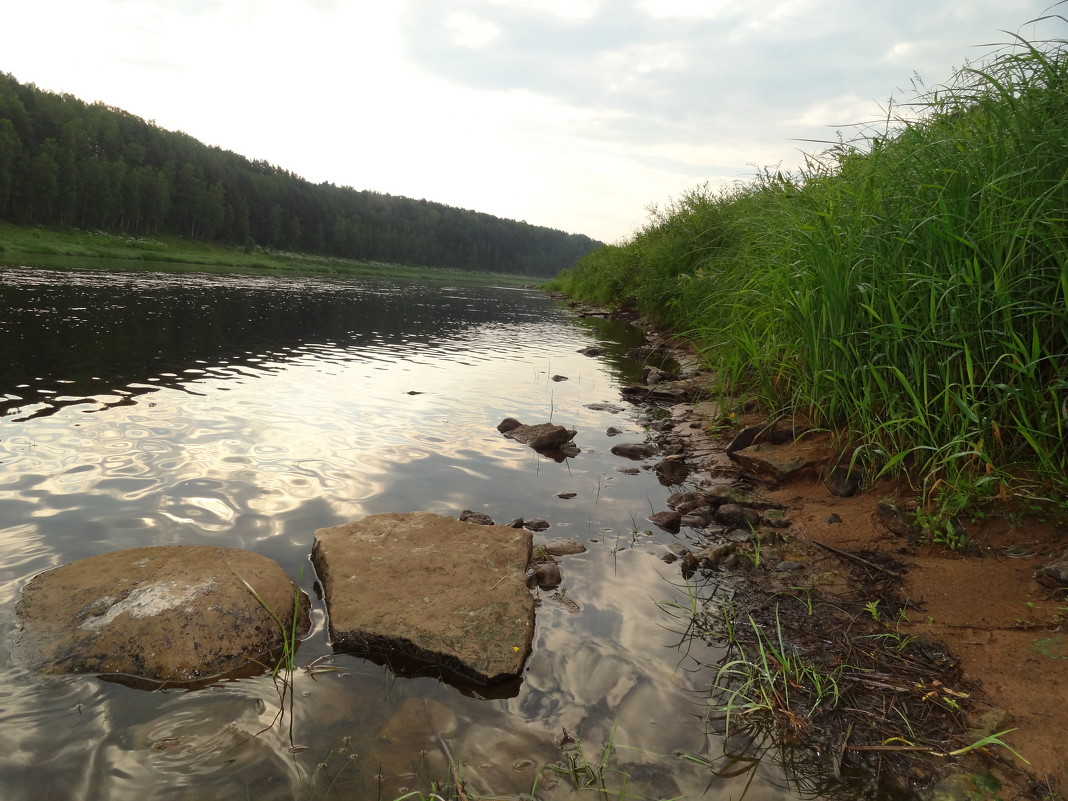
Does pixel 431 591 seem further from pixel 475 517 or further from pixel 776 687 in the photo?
pixel 776 687

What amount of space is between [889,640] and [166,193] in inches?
3419

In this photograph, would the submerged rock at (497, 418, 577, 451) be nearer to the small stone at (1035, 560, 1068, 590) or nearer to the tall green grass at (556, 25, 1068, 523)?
the tall green grass at (556, 25, 1068, 523)

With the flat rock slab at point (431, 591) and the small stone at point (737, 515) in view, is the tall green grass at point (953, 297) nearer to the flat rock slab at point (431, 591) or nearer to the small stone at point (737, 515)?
the small stone at point (737, 515)

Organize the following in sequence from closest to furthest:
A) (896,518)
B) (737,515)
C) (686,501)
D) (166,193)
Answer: (896,518), (737,515), (686,501), (166,193)

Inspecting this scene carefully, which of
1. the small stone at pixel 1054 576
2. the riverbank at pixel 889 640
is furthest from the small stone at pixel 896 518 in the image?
the small stone at pixel 1054 576

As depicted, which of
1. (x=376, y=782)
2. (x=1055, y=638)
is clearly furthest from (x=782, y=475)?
(x=376, y=782)

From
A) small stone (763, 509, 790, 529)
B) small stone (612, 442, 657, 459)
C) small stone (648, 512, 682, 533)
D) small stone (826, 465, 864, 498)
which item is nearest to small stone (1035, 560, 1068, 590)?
small stone (826, 465, 864, 498)

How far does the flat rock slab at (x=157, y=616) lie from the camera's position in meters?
3.38

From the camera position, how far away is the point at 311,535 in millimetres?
5227

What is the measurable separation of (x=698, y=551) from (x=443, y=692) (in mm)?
2630

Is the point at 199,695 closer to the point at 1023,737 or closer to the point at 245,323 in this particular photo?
the point at 1023,737

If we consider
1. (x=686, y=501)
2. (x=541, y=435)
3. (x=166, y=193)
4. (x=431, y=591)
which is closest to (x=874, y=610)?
(x=686, y=501)

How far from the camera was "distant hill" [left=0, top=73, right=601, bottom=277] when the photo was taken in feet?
199

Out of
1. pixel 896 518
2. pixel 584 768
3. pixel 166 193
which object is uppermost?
pixel 166 193
